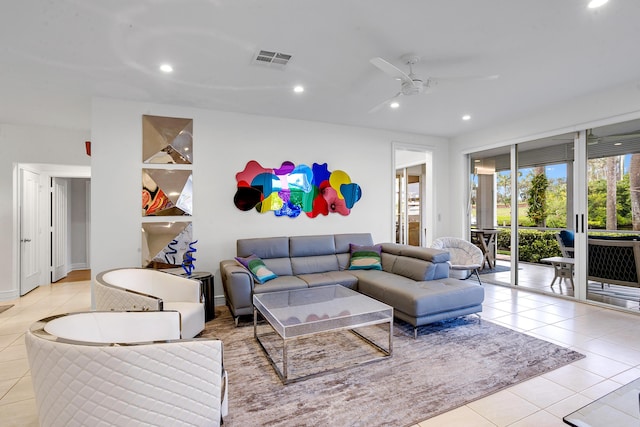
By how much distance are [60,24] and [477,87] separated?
4039 mm

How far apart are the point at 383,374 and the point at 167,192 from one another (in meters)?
3.37

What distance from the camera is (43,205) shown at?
5793mm

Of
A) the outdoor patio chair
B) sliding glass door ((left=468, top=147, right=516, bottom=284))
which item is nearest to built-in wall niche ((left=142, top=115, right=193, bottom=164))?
sliding glass door ((left=468, top=147, right=516, bottom=284))

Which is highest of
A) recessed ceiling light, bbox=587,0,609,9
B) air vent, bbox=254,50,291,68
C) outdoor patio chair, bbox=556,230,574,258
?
recessed ceiling light, bbox=587,0,609,9

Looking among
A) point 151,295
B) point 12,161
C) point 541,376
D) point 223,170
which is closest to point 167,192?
point 223,170

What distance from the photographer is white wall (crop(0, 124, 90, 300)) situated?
16.1 feet

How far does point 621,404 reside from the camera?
5.31 feet

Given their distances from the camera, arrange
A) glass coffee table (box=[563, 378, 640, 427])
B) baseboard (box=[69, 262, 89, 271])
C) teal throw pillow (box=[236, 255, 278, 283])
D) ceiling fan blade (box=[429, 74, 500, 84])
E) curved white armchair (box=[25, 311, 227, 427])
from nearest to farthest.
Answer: curved white armchair (box=[25, 311, 227, 427]), glass coffee table (box=[563, 378, 640, 427]), ceiling fan blade (box=[429, 74, 500, 84]), teal throw pillow (box=[236, 255, 278, 283]), baseboard (box=[69, 262, 89, 271])

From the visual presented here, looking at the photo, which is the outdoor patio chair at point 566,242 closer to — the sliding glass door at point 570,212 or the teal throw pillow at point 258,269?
the sliding glass door at point 570,212

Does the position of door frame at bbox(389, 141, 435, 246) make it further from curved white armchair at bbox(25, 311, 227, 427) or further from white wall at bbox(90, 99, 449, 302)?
curved white armchair at bbox(25, 311, 227, 427)

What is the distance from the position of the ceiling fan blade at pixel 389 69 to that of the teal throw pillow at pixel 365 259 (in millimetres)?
2436

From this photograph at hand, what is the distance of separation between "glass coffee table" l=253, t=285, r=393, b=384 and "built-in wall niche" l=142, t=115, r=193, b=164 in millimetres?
2205

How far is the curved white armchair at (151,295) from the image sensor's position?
247 cm

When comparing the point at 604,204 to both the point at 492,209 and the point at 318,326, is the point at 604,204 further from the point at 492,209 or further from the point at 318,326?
the point at 318,326
